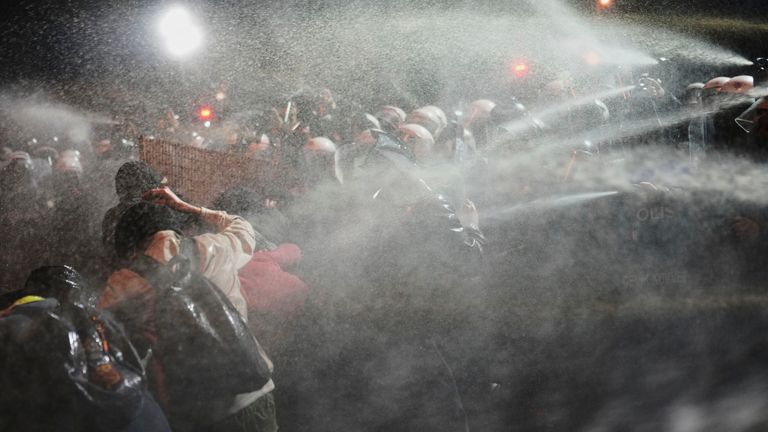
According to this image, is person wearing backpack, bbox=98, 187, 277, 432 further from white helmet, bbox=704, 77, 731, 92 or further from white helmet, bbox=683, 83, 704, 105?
white helmet, bbox=704, 77, 731, 92

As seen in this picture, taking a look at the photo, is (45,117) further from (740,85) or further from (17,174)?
(740,85)

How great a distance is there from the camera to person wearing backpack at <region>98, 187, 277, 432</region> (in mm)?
1719

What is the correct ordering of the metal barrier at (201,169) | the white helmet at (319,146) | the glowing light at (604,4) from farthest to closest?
the glowing light at (604,4), the white helmet at (319,146), the metal barrier at (201,169)

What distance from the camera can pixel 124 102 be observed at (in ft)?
27.6

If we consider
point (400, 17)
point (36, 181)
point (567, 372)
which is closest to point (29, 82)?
point (36, 181)

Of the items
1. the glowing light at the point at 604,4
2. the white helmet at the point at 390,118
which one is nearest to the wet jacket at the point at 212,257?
the white helmet at the point at 390,118

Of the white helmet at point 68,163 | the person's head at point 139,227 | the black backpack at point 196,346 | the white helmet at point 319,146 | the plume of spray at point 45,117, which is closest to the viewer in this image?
the black backpack at point 196,346

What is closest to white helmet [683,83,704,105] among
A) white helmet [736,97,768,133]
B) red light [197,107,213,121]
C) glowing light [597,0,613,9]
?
white helmet [736,97,768,133]

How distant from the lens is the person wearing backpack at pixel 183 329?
67.7 inches

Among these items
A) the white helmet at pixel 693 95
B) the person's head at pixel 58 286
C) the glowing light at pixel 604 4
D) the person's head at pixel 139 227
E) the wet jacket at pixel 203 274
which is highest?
the person's head at pixel 139 227

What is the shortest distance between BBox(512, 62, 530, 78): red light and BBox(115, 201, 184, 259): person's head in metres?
5.61

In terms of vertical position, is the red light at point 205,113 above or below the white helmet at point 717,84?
below

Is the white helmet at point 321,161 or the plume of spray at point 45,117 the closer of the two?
the white helmet at point 321,161

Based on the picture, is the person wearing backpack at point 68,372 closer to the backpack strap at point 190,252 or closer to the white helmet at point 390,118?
the backpack strap at point 190,252
